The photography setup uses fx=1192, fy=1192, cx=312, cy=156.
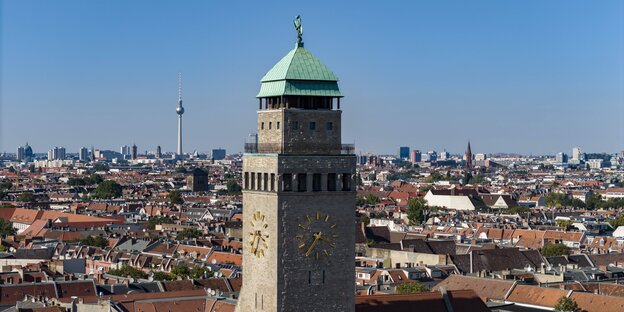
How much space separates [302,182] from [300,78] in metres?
3.87

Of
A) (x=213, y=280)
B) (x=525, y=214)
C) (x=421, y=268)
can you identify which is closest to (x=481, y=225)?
(x=525, y=214)

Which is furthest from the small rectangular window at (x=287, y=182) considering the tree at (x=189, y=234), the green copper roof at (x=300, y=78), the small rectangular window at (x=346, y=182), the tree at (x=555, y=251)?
the tree at (x=189, y=234)

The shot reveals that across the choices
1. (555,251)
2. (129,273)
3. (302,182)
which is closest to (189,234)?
(129,273)

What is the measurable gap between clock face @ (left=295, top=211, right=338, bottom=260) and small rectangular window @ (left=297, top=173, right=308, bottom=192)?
1026 mm

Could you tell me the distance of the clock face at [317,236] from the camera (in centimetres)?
4406

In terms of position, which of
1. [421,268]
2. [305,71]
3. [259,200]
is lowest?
[421,268]

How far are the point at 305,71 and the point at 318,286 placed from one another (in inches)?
317

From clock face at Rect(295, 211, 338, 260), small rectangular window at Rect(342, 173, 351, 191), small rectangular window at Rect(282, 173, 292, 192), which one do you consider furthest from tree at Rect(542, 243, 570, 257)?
small rectangular window at Rect(282, 173, 292, 192)

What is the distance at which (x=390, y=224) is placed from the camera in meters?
164

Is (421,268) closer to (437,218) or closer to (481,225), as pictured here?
(481,225)

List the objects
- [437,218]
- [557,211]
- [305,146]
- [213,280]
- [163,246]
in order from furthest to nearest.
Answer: [557,211]
[437,218]
[163,246]
[213,280]
[305,146]

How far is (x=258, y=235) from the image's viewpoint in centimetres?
4478

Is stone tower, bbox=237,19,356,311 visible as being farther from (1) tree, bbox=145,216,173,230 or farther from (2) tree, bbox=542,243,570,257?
(1) tree, bbox=145,216,173,230

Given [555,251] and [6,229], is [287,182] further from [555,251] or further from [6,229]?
[6,229]
